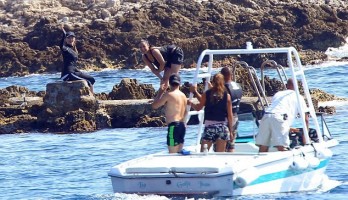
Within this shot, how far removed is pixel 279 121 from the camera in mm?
13695

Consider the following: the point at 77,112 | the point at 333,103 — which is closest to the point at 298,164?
the point at 77,112

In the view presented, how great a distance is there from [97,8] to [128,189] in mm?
35751

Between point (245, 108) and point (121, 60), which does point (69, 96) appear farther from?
point (121, 60)

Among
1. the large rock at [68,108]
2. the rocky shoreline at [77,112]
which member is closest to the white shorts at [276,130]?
the rocky shoreline at [77,112]

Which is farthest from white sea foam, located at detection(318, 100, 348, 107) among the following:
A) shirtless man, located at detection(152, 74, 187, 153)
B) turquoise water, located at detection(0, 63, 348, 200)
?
shirtless man, located at detection(152, 74, 187, 153)

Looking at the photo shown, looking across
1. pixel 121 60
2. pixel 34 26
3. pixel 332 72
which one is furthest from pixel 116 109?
pixel 34 26

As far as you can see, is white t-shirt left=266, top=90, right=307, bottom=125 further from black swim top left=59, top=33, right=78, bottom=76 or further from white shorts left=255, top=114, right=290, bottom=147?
black swim top left=59, top=33, right=78, bottom=76

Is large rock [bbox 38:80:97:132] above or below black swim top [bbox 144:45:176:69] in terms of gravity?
below

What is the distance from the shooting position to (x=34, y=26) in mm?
45094

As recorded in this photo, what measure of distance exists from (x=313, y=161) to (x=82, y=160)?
6566 millimetres

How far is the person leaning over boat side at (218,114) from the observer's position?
13719 mm

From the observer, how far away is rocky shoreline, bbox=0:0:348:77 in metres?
41.2

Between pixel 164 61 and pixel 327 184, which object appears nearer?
pixel 327 184

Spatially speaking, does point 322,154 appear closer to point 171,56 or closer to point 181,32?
point 171,56
